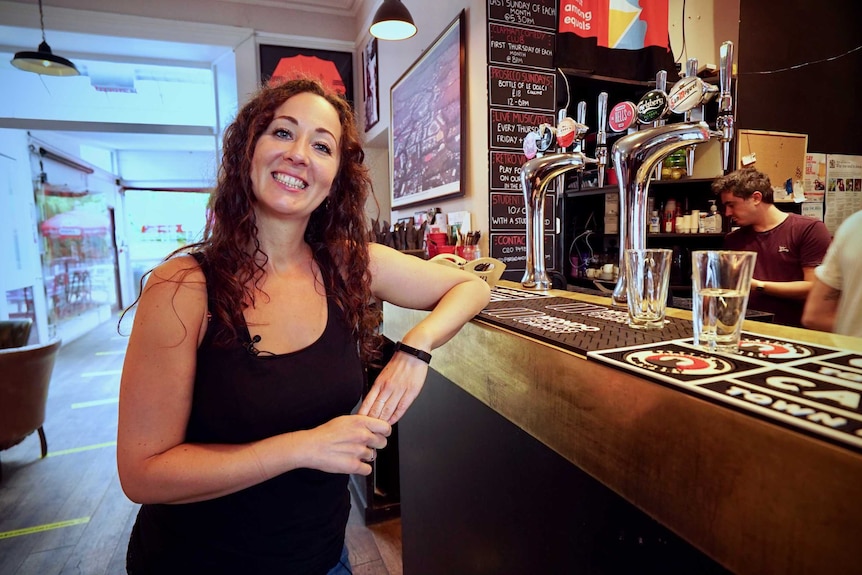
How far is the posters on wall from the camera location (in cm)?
317

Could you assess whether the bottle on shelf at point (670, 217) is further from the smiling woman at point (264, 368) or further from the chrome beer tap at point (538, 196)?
the smiling woman at point (264, 368)

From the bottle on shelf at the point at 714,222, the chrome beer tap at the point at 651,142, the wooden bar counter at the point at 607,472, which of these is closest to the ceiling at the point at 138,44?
the bottle on shelf at the point at 714,222

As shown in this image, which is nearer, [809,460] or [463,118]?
[809,460]

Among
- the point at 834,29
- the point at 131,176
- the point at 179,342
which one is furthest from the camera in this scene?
the point at 131,176

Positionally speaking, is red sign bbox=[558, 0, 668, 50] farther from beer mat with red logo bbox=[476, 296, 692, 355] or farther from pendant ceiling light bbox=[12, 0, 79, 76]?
pendant ceiling light bbox=[12, 0, 79, 76]

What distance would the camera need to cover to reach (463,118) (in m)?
2.77

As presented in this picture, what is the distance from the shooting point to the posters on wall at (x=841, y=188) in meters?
3.17

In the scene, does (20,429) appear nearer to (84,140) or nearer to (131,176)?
(84,140)

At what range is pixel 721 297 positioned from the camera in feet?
2.35

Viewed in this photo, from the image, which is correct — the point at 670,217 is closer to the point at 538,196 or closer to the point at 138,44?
the point at 538,196

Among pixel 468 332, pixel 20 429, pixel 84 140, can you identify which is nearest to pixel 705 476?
pixel 468 332

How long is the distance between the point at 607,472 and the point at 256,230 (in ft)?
2.63

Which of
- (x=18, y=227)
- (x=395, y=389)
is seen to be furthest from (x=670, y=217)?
(x=18, y=227)

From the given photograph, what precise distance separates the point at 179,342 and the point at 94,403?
410 cm
